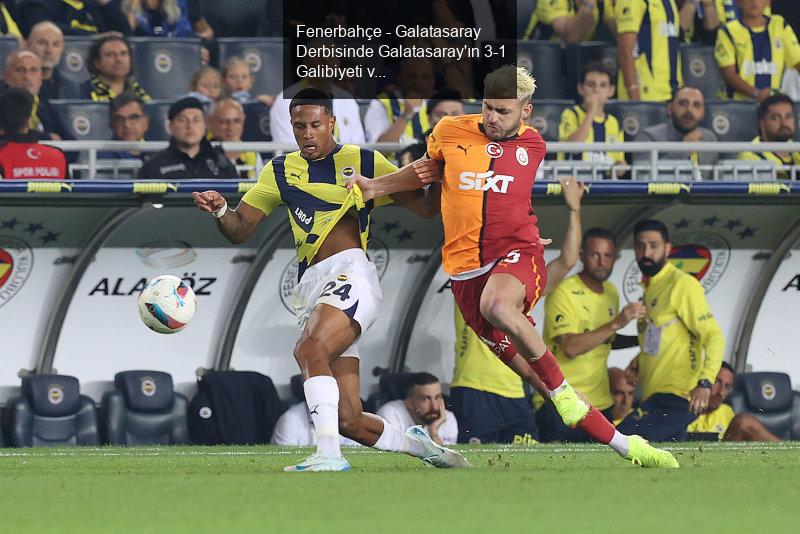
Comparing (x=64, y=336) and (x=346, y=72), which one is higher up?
(x=346, y=72)

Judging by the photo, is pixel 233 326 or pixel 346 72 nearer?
pixel 233 326

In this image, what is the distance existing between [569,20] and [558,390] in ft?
25.7

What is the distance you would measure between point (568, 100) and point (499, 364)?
325 centimetres

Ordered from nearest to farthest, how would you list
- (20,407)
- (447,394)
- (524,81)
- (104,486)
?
(104,486) < (524,81) < (20,407) < (447,394)

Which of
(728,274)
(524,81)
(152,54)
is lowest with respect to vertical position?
(728,274)

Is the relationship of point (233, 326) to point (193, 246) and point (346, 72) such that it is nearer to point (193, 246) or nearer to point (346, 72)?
point (193, 246)

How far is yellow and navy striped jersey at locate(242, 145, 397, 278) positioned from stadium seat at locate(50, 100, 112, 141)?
15.7ft

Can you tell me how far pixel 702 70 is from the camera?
14.9 meters

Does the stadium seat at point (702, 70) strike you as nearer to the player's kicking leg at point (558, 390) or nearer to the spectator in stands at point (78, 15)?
the spectator in stands at point (78, 15)

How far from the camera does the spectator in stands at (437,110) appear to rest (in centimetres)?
1119

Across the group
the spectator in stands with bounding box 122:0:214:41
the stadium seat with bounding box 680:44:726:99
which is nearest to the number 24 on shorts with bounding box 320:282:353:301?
the spectator in stands with bounding box 122:0:214:41

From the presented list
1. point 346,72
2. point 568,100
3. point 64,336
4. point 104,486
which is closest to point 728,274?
point 568,100

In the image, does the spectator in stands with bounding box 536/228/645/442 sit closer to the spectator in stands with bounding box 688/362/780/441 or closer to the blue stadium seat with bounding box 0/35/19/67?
the spectator in stands with bounding box 688/362/780/441

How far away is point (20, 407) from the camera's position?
11383 mm
